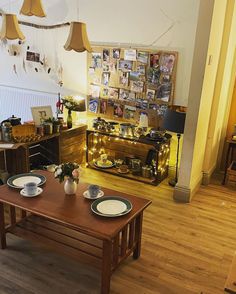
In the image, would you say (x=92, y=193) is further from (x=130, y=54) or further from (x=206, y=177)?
(x=130, y=54)

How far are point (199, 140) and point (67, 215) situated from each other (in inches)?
79.5

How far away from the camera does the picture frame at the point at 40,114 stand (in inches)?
154

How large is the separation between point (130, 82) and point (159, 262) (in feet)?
8.46

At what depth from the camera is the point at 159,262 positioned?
2613mm

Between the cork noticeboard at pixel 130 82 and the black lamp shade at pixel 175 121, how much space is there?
537 millimetres

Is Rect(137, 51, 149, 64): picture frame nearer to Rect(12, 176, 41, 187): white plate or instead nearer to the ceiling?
the ceiling

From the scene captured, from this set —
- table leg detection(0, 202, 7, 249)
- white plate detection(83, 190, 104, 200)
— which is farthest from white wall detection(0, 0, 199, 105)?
table leg detection(0, 202, 7, 249)

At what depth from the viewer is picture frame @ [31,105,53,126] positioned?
3902 millimetres

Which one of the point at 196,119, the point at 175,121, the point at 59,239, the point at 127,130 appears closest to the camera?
the point at 59,239

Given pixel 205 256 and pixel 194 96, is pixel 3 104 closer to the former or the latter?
pixel 194 96

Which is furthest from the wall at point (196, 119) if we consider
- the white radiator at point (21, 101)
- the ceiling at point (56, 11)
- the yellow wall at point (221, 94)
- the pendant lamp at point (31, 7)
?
the white radiator at point (21, 101)

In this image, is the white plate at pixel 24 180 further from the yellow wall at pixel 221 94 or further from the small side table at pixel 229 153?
the small side table at pixel 229 153

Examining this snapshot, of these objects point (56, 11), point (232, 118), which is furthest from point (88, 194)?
point (56, 11)

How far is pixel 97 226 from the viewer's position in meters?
2.12
